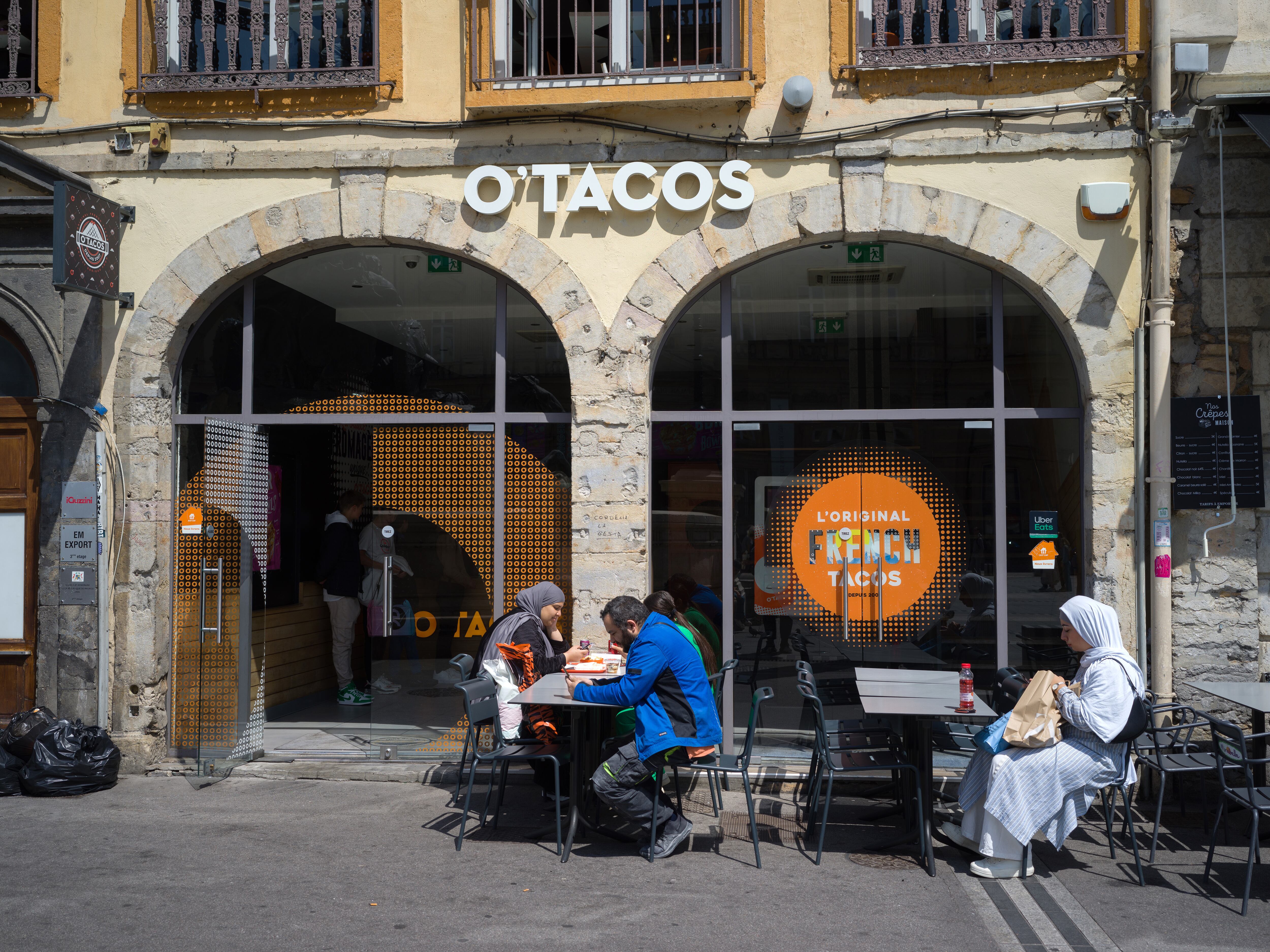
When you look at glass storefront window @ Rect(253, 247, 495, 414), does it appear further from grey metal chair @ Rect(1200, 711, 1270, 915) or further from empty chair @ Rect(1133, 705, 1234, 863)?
grey metal chair @ Rect(1200, 711, 1270, 915)

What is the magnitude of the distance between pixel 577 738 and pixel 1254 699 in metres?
3.70

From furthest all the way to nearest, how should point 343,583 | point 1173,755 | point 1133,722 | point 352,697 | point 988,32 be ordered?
point 352,697 < point 343,583 < point 988,32 < point 1173,755 < point 1133,722

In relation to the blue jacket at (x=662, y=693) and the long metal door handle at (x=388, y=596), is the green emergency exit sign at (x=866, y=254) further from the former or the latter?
the long metal door handle at (x=388, y=596)

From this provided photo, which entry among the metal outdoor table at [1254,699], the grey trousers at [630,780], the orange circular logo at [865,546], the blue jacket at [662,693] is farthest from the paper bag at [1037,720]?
the orange circular logo at [865,546]

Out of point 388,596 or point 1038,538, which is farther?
point 388,596

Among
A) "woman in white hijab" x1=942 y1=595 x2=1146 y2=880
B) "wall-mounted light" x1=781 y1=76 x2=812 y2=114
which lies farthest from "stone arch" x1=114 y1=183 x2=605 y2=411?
"woman in white hijab" x1=942 y1=595 x2=1146 y2=880

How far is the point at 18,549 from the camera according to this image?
743cm

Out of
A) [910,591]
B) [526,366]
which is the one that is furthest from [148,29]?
[910,591]

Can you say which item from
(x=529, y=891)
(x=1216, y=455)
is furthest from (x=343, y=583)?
(x=1216, y=455)

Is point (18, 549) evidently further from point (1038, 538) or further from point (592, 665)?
point (1038, 538)

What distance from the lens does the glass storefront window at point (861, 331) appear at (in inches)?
275

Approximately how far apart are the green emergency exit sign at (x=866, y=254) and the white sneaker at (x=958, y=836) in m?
3.68

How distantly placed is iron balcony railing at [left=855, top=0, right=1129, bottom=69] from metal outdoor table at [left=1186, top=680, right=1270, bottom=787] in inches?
158

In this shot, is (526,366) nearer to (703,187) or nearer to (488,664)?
(703,187)
